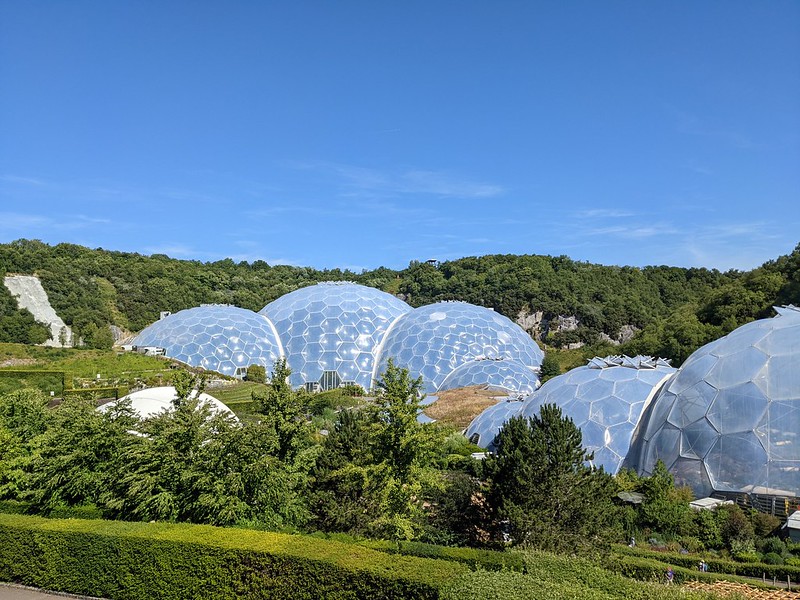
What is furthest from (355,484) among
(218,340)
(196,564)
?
(218,340)

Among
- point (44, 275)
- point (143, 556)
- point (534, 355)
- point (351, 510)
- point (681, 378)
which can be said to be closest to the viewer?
point (143, 556)

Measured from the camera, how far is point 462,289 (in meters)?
84.8

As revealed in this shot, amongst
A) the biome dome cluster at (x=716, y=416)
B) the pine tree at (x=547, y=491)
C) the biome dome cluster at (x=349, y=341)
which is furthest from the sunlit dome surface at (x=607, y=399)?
the biome dome cluster at (x=349, y=341)

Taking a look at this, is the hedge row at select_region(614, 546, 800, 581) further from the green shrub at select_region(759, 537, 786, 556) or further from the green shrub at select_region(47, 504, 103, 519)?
the green shrub at select_region(47, 504, 103, 519)

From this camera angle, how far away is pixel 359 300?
4916cm

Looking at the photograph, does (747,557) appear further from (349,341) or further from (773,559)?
(349,341)

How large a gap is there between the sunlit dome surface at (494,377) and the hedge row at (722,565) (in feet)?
76.6

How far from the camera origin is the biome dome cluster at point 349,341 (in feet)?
140

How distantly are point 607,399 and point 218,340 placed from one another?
3169 cm

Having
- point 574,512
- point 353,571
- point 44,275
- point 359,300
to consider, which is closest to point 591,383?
point 574,512

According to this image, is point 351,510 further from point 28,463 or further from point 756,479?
point 756,479

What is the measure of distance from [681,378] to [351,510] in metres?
13.2

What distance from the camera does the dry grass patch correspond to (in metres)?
31.8

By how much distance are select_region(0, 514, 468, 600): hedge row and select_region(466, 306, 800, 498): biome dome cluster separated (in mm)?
11471
